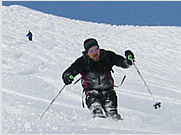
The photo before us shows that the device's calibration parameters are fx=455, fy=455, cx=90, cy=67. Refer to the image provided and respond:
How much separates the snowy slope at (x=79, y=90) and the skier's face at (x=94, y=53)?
0.83 meters

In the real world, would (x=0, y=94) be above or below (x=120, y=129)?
above

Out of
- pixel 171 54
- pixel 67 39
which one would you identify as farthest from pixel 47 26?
pixel 171 54

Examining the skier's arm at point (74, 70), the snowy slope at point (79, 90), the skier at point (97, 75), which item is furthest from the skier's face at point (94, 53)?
the snowy slope at point (79, 90)

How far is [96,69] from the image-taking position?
6059 millimetres

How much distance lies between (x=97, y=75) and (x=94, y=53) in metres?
0.31

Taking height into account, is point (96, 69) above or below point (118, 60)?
below

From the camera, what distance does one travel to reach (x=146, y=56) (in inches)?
731

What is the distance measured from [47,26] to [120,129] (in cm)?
2658

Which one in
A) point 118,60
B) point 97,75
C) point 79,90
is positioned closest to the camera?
point 97,75

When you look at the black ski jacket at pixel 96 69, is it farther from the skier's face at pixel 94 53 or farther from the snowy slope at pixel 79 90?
the snowy slope at pixel 79 90

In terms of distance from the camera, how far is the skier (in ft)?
19.8

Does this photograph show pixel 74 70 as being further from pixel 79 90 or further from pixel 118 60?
pixel 79 90

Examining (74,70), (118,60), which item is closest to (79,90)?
(118,60)

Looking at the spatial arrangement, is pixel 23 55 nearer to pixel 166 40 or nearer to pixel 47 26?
pixel 166 40
